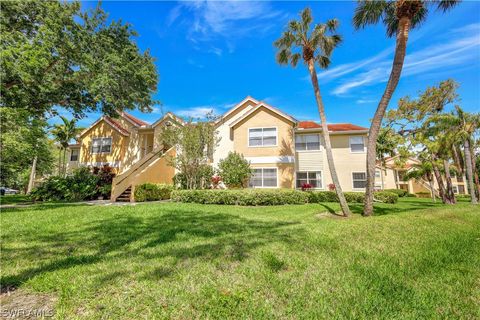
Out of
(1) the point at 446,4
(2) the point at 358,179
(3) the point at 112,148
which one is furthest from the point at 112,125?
(1) the point at 446,4

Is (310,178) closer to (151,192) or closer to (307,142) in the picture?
(307,142)

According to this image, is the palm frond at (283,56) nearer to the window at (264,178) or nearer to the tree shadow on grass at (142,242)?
the window at (264,178)

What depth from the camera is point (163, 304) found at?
286 centimetres

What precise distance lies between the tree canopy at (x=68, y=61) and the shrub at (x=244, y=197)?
10007 millimetres

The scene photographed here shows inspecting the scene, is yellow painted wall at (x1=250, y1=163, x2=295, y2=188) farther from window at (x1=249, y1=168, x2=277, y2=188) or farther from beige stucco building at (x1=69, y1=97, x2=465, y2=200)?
window at (x1=249, y1=168, x2=277, y2=188)

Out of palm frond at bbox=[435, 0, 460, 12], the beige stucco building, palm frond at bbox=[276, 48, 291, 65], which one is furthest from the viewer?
the beige stucco building

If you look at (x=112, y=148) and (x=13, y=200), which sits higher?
(x=112, y=148)

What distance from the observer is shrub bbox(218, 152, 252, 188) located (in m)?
18.0

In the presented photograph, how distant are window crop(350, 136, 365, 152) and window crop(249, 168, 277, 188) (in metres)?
8.27

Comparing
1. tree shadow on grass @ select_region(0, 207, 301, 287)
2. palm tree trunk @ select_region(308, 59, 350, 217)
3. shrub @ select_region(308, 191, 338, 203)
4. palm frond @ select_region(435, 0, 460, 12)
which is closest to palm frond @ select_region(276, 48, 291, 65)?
palm tree trunk @ select_region(308, 59, 350, 217)

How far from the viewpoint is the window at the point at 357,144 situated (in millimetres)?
21070

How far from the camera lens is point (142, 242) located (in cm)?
580

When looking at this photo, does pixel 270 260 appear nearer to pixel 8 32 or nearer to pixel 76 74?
pixel 76 74

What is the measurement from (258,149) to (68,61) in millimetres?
15822
